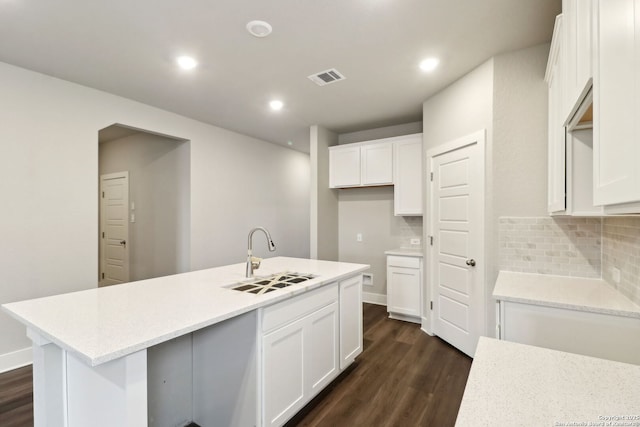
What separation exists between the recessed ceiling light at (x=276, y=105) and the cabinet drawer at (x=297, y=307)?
2.24 meters

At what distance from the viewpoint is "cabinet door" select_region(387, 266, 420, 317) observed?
12.0ft

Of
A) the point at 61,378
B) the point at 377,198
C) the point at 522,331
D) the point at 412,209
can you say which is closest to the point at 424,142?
the point at 412,209

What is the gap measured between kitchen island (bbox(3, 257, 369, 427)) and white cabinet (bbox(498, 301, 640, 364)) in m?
1.14

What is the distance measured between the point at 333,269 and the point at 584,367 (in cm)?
174

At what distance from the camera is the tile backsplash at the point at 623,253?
150 centimetres

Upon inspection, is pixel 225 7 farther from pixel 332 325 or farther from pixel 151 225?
pixel 151 225

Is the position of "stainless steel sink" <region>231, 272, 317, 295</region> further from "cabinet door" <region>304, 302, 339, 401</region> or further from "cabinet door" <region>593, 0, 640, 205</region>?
"cabinet door" <region>593, 0, 640, 205</region>

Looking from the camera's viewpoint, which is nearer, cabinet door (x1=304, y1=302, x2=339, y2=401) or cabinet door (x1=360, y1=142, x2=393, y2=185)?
cabinet door (x1=304, y1=302, x2=339, y2=401)

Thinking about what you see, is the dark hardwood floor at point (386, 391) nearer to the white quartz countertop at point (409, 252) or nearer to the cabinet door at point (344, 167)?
the white quartz countertop at point (409, 252)

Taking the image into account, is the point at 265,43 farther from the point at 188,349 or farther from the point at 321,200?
the point at 321,200

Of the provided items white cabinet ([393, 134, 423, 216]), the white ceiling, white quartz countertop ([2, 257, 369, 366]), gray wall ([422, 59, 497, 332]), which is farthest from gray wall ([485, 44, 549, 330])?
white quartz countertop ([2, 257, 369, 366])

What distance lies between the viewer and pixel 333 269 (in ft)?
8.28

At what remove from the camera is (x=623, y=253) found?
1681 mm

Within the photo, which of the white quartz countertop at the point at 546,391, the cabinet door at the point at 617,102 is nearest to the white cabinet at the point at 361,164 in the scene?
the cabinet door at the point at 617,102
